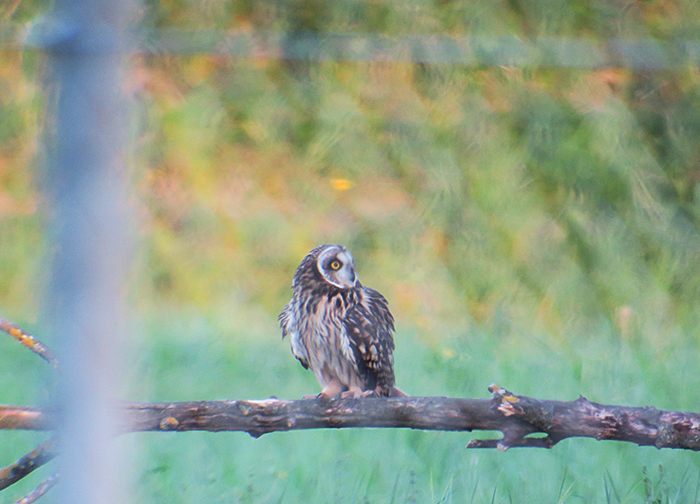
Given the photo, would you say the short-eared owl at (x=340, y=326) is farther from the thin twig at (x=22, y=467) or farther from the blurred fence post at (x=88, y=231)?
the blurred fence post at (x=88, y=231)

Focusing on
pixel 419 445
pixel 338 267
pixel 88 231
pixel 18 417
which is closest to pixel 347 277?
pixel 338 267

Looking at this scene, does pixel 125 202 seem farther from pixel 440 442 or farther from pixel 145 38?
pixel 440 442

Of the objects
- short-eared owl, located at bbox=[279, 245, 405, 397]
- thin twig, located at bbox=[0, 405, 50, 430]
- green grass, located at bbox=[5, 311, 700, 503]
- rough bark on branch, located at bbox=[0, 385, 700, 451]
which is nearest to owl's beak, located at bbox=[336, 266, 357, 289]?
short-eared owl, located at bbox=[279, 245, 405, 397]

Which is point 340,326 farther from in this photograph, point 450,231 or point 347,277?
point 450,231

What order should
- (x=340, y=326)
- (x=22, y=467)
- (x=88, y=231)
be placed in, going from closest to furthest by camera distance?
(x=88, y=231) → (x=22, y=467) → (x=340, y=326)

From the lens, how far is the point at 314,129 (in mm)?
1170

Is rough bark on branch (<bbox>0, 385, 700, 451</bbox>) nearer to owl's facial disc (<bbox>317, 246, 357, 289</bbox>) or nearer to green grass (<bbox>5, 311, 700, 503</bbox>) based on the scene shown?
green grass (<bbox>5, 311, 700, 503</bbox>)

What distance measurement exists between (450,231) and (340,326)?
260 millimetres

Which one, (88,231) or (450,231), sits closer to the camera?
(88,231)

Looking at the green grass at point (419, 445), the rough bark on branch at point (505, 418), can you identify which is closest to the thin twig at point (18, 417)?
the green grass at point (419, 445)

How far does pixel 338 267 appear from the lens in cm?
115

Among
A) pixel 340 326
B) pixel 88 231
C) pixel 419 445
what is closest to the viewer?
pixel 88 231

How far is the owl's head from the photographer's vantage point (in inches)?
44.5

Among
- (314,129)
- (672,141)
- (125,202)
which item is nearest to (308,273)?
(314,129)
